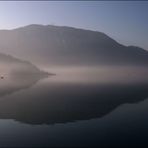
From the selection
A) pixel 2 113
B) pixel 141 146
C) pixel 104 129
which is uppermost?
pixel 2 113

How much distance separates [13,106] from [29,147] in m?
40.8

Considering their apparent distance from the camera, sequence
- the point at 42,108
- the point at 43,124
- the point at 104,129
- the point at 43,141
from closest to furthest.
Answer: the point at 43,141 < the point at 104,129 < the point at 43,124 < the point at 42,108

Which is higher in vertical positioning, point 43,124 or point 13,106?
point 13,106

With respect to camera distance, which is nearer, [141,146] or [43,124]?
[141,146]

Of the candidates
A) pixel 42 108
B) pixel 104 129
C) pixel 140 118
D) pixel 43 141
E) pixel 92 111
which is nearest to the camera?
pixel 43 141

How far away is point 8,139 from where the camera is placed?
126ft

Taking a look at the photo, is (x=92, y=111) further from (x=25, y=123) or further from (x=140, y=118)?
(x=25, y=123)

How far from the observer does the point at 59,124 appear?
5081cm

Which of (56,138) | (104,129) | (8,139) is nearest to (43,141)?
(56,138)

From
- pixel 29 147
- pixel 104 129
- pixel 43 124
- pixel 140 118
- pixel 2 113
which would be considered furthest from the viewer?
pixel 2 113

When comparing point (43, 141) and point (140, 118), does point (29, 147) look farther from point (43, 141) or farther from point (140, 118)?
point (140, 118)

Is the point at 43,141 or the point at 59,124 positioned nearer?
the point at 43,141

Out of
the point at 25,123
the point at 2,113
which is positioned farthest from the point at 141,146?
the point at 2,113

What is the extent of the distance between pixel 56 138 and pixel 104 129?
31.9 ft
